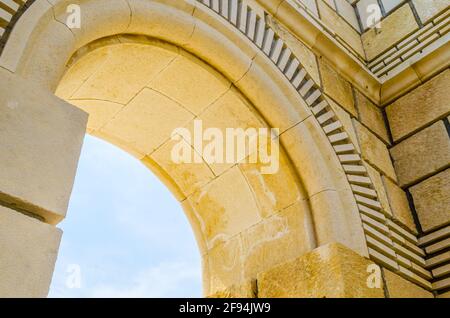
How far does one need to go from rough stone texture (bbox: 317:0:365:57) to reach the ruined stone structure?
1.11 ft

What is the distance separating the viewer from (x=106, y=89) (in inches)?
102

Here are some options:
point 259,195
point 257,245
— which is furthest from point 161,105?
point 257,245

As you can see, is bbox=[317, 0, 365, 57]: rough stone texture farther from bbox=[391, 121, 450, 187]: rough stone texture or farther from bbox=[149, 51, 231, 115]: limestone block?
bbox=[149, 51, 231, 115]: limestone block

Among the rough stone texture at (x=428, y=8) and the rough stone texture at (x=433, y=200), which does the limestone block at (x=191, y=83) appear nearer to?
the rough stone texture at (x=433, y=200)

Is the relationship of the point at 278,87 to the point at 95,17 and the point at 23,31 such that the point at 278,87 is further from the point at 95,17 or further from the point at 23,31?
the point at 23,31

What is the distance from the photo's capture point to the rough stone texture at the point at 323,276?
218cm

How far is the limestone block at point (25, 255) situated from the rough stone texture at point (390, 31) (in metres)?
3.56

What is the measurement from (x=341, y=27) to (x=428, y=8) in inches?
28.5

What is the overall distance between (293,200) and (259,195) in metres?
0.24

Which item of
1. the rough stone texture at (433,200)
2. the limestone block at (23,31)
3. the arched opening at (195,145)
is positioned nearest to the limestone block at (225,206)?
the arched opening at (195,145)

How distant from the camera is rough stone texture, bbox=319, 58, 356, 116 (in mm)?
3217

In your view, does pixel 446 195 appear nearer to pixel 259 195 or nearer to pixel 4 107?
pixel 259 195

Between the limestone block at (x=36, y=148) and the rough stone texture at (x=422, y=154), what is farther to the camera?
the rough stone texture at (x=422, y=154)

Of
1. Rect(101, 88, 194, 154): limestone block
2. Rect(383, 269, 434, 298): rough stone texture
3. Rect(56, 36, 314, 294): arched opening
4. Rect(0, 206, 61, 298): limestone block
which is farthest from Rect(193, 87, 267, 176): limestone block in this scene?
Rect(0, 206, 61, 298): limestone block
